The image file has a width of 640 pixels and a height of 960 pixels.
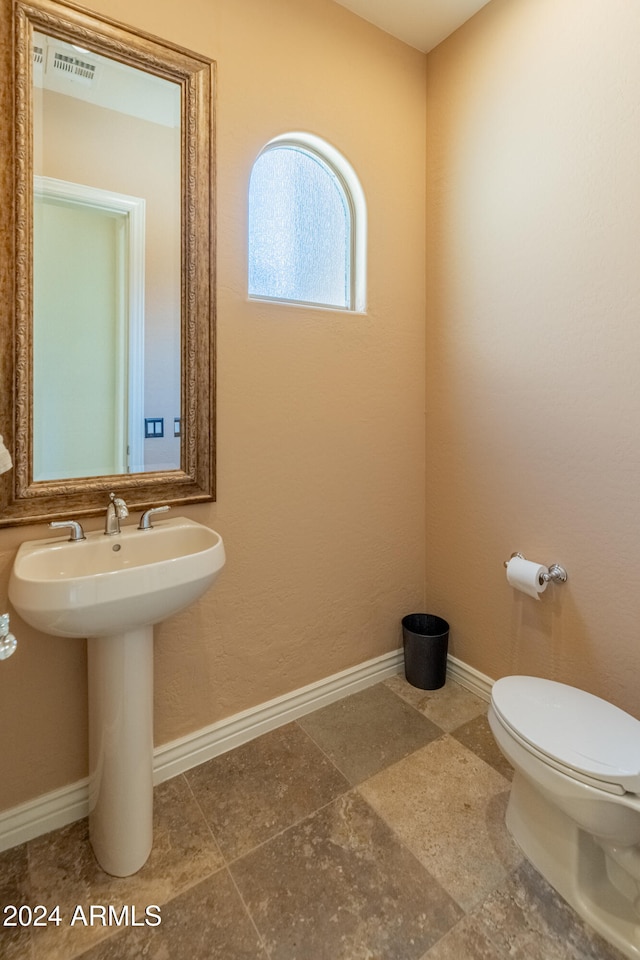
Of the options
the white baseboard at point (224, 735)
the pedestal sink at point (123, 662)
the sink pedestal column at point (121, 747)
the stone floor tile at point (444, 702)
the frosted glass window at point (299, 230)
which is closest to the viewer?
the pedestal sink at point (123, 662)

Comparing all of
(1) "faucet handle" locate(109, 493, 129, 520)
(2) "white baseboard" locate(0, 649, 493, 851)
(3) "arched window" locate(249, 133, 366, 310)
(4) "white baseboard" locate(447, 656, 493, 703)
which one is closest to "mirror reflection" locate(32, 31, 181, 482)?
(1) "faucet handle" locate(109, 493, 129, 520)

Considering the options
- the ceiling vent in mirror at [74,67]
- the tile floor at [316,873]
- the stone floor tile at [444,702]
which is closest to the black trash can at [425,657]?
the stone floor tile at [444,702]

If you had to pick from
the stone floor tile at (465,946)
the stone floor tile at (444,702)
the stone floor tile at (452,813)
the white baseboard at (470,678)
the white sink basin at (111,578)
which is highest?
the white sink basin at (111,578)

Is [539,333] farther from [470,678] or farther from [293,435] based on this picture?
[470,678]

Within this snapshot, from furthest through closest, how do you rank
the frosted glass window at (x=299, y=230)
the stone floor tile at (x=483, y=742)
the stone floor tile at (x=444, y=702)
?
the stone floor tile at (x=444, y=702)
the frosted glass window at (x=299, y=230)
the stone floor tile at (x=483, y=742)

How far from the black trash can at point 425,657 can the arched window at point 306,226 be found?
1440 millimetres

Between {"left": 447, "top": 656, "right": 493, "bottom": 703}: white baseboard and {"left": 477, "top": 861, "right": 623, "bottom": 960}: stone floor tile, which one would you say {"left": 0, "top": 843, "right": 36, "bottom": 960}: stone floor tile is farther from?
{"left": 447, "top": 656, "right": 493, "bottom": 703}: white baseboard

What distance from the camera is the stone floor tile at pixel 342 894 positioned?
3.73 feet

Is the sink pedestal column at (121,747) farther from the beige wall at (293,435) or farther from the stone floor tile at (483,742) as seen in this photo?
the stone floor tile at (483,742)

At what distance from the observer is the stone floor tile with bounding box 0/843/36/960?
1125 millimetres

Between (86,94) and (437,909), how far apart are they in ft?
7.91

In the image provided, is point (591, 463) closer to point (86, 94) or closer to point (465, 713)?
point (465, 713)

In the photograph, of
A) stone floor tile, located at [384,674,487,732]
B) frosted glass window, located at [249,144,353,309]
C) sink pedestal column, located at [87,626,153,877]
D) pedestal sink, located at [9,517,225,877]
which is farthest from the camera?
stone floor tile, located at [384,674,487,732]

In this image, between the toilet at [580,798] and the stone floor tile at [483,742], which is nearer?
the toilet at [580,798]
